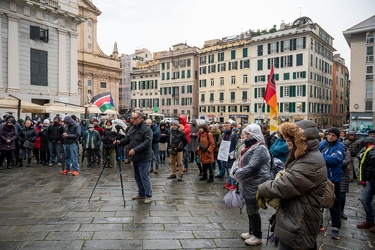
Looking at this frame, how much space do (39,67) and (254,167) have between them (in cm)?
2314

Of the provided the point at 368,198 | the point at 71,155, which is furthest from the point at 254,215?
the point at 71,155

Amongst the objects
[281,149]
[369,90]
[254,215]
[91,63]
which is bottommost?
[254,215]

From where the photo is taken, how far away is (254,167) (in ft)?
13.7

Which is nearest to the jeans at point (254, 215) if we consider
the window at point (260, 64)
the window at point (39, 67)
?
the window at point (39, 67)

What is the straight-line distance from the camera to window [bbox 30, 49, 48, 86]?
22300mm

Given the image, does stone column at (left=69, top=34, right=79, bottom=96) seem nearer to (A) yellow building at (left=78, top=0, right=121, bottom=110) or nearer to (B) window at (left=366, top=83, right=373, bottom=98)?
(A) yellow building at (left=78, top=0, right=121, bottom=110)

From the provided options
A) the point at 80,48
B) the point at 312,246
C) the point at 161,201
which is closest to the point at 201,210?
the point at 161,201

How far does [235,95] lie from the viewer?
174 ft

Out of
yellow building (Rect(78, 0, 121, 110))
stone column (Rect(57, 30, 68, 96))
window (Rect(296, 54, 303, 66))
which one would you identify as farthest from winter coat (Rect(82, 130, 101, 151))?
window (Rect(296, 54, 303, 66))

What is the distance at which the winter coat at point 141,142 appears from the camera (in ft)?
20.3

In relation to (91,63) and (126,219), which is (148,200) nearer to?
(126,219)

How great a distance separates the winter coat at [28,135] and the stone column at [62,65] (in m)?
13.9

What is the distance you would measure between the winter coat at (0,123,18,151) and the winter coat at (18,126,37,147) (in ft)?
1.56

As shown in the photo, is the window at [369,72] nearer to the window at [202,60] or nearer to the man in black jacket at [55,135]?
the window at [202,60]
